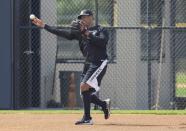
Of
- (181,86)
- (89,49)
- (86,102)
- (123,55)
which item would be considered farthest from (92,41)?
(181,86)

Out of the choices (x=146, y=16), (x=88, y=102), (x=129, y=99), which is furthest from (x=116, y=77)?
(x=88, y=102)

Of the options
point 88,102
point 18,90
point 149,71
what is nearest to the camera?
point 88,102

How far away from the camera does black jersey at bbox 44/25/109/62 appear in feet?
37.6

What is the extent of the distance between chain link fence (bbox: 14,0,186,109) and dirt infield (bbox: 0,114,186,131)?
8.69ft

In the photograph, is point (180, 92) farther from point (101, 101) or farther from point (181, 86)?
point (101, 101)

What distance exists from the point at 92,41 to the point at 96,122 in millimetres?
1638

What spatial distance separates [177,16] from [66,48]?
288cm

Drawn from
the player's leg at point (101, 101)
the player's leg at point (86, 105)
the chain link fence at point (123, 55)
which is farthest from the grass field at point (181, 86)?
the player's leg at point (86, 105)

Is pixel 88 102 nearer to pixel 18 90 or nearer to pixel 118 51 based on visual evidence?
pixel 18 90

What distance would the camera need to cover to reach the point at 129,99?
657 inches

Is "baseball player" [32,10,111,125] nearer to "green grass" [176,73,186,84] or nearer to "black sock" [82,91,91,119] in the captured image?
"black sock" [82,91,91,119]

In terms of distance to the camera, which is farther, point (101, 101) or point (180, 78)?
point (180, 78)

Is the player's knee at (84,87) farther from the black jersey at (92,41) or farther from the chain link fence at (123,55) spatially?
the chain link fence at (123,55)

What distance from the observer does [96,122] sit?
12.2m
